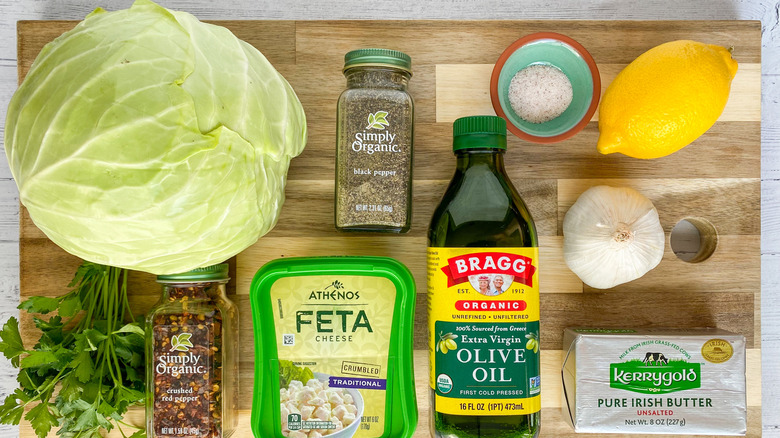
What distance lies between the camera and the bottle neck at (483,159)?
0.91 meters

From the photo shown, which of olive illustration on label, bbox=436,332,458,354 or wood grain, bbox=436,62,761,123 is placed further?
wood grain, bbox=436,62,761,123

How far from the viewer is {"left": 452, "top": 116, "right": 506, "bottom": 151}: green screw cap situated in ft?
2.93

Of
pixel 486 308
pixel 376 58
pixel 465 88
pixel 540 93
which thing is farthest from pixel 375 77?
pixel 486 308

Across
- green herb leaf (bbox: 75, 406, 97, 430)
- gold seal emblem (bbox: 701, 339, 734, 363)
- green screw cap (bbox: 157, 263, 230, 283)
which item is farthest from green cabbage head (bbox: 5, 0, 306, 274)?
gold seal emblem (bbox: 701, 339, 734, 363)

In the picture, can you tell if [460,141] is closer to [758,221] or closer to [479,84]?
[479,84]

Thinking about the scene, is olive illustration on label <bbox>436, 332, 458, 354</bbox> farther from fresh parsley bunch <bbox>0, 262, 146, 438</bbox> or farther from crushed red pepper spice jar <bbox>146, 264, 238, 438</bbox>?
fresh parsley bunch <bbox>0, 262, 146, 438</bbox>

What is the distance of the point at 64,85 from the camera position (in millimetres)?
719

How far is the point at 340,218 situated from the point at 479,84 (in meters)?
0.39

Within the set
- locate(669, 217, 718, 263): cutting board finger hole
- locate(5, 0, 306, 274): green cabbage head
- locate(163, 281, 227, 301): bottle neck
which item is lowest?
locate(163, 281, 227, 301): bottle neck

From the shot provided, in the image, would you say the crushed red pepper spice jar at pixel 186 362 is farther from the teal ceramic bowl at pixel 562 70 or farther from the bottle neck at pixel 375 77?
the teal ceramic bowl at pixel 562 70

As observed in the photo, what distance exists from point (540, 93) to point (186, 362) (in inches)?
31.5

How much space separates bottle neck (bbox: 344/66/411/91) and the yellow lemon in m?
0.39

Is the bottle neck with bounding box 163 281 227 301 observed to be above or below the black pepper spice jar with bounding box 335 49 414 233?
below

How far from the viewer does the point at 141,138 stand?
0.69 m
